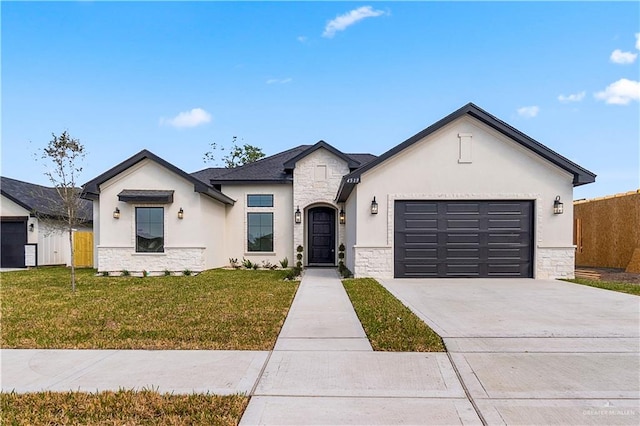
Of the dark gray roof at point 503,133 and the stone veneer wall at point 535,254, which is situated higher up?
the dark gray roof at point 503,133

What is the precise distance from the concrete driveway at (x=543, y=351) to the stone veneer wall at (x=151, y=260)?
7968mm

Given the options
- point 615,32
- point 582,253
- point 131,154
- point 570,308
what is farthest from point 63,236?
point 582,253

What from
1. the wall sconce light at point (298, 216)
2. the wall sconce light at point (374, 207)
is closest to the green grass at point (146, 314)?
the wall sconce light at point (374, 207)

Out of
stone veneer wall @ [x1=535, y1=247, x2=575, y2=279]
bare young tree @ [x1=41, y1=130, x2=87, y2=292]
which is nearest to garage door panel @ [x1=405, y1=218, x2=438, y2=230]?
stone veneer wall @ [x1=535, y1=247, x2=575, y2=279]

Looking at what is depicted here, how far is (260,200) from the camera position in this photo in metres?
15.7

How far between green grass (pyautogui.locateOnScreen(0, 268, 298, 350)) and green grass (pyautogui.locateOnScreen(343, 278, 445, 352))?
1.39 m

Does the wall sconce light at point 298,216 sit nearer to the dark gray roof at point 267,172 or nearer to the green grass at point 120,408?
the dark gray roof at point 267,172

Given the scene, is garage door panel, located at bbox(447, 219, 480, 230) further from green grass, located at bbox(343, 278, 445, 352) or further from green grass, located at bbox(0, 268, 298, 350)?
green grass, located at bbox(0, 268, 298, 350)

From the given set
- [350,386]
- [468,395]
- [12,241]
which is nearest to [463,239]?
[468,395]

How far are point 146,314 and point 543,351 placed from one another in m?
6.08

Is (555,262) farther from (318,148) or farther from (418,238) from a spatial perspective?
(318,148)

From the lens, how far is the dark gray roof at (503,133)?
1089 centimetres

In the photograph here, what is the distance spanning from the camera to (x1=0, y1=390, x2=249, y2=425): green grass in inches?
108

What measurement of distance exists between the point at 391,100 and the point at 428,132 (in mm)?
5838
